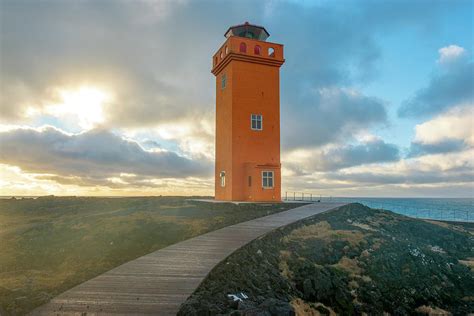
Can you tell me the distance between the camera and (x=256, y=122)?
27.5 metres

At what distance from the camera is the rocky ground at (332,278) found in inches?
304

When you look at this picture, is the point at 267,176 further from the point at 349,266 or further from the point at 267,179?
the point at 349,266

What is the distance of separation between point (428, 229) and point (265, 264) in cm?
1705

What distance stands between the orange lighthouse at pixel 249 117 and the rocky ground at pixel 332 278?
8.86 meters

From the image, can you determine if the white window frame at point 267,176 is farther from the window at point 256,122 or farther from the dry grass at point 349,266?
the dry grass at point 349,266

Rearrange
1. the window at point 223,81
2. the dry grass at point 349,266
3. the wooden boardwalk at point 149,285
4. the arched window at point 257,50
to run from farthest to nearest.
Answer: the window at point 223,81
the arched window at point 257,50
the dry grass at point 349,266
the wooden boardwalk at point 149,285

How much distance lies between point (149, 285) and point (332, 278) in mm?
5988

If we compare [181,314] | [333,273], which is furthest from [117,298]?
[333,273]

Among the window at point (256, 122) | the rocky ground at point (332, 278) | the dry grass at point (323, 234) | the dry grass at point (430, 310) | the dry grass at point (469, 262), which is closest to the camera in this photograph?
the rocky ground at point (332, 278)

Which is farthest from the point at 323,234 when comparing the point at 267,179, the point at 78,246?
the point at 267,179

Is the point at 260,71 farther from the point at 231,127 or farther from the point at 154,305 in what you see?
the point at 154,305

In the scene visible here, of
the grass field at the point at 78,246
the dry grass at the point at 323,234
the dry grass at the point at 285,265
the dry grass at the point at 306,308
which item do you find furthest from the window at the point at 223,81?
the dry grass at the point at 306,308

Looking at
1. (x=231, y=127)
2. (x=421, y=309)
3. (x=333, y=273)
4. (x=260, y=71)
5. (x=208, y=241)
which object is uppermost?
(x=260, y=71)

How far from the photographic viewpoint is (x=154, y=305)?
666 cm
